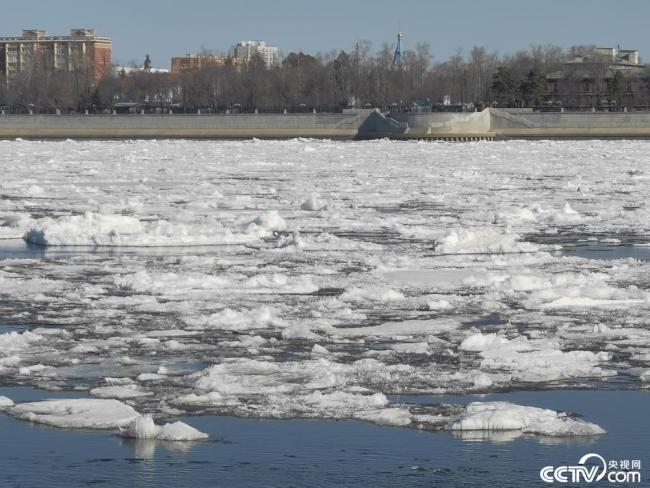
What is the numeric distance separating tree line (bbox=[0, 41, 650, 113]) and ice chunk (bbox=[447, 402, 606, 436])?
284 feet

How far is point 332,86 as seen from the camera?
10456cm

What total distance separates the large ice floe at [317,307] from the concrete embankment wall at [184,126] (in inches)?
2374

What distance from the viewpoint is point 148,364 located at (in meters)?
10.8

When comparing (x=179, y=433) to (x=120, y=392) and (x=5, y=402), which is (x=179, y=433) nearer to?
(x=120, y=392)

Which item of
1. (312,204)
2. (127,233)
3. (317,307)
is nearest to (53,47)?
(312,204)

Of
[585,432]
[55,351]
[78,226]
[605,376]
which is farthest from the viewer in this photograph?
[78,226]

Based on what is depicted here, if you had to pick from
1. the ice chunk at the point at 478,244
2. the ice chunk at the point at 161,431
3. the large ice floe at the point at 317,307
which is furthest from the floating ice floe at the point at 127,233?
the ice chunk at the point at 161,431

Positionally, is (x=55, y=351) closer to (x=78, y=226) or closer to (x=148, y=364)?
(x=148, y=364)

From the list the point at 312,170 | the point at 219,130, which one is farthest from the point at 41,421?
the point at 219,130

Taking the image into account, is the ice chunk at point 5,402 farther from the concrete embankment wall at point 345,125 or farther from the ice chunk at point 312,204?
the concrete embankment wall at point 345,125

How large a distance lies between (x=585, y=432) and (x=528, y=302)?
479 centimetres

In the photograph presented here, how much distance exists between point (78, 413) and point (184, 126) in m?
81.0

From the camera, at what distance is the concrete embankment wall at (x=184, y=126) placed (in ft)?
288

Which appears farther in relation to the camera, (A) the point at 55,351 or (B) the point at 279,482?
(A) the point at 55,351
